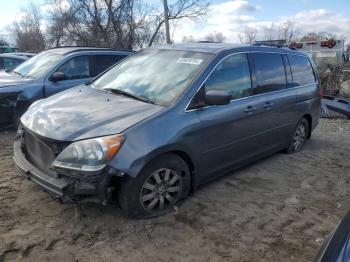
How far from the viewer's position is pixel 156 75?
438 cm

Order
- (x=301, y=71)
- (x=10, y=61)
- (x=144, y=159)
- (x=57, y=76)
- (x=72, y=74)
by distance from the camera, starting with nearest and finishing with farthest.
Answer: (x=144, y=159) < (x=301, y=71) < (x=57, y=76) < (x=72, y=74) < (x=10, y=61)

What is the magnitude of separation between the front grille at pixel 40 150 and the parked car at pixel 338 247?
236 cm

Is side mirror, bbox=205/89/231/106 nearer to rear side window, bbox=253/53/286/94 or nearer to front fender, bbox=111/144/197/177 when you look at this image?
front fender, bbox=111/144/197/177

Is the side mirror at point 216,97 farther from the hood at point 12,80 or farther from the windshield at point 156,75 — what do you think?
the hood at point 12,80

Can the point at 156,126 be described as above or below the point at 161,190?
above

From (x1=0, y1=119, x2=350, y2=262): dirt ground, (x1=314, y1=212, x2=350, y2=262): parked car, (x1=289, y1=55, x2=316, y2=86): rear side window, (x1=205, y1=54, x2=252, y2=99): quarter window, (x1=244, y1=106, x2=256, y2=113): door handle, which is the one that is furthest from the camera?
(x1=289, y1=55, x2=316, y2=86): rear side window

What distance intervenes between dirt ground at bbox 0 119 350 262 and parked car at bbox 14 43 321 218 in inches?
10.4

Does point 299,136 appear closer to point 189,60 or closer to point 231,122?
point 231,122

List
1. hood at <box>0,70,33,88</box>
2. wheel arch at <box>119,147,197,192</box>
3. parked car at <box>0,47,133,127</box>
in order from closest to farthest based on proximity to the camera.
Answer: wheel arch at <box>119,147,197,192</box>, parked car at <box>0,47,133,127</box>, hood at <box>0,70,33,88</box>

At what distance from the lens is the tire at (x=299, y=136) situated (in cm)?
620

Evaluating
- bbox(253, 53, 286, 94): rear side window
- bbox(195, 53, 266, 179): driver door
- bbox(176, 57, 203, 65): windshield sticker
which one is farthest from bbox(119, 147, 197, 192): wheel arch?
bbox(253, 53, 286, 94): rear side window

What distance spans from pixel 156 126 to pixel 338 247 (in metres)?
2.01

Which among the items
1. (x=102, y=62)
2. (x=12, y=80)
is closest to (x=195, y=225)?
(x=12, y=80)

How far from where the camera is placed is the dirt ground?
130 inches
